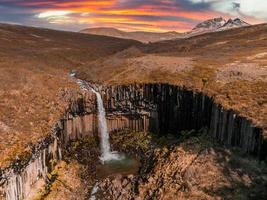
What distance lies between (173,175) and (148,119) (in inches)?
578

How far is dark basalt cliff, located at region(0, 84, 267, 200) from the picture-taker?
37.7 metres

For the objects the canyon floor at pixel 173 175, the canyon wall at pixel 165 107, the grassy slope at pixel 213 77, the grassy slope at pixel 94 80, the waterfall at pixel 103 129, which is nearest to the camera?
the canyon floor at pixel 173 175

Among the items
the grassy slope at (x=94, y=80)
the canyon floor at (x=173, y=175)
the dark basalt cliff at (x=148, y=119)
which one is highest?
the grassy slope at (x=94, y=80)

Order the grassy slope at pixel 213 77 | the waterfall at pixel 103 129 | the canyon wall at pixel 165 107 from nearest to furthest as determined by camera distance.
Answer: the grassy slope at pixel 213 77
the canyon wall at pixel 165 107
the waterfall at pixel 103 129

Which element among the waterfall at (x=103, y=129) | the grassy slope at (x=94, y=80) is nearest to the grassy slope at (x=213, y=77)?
the grassy slope at (x=94, y=80)

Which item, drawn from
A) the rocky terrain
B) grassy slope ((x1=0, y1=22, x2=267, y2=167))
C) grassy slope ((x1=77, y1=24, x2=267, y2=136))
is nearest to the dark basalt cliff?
the rocky terrain

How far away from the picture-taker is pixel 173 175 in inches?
1487

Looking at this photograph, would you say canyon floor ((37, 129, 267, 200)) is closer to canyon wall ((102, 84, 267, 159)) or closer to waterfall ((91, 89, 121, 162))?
canyon wall ((102, 84, 267, 159))

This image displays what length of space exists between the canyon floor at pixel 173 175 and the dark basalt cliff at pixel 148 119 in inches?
50.4

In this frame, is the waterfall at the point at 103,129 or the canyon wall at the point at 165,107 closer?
the canyon wall at the point at 165,107

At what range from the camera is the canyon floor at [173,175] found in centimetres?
3412

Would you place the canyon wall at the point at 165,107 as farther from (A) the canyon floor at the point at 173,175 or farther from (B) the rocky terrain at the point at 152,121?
(A) the canyon floor at the point at 173,175

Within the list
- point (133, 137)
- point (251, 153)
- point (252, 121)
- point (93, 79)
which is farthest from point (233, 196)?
point (93, 79)

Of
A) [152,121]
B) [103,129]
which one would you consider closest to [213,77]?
[152,121]
